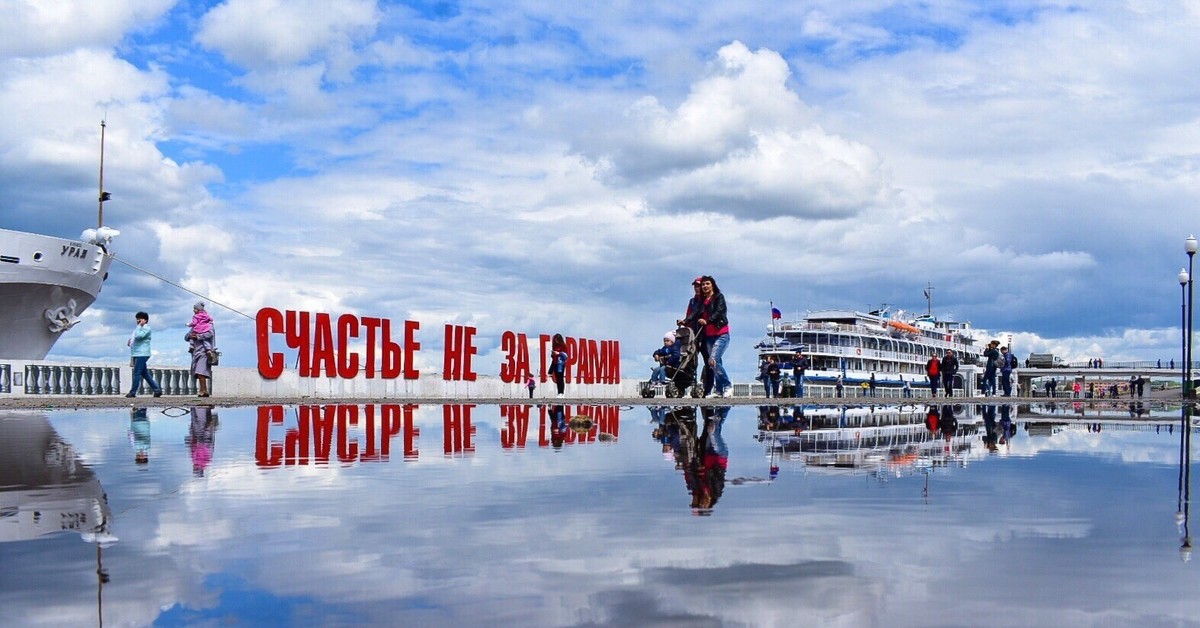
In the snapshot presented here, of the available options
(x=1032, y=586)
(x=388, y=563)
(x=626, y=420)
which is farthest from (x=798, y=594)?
(x=626, y=420)

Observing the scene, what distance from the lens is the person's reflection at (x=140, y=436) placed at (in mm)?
8469

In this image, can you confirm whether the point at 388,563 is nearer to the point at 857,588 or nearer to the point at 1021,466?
the point at 857,588

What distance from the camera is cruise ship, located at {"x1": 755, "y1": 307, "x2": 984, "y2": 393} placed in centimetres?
7931

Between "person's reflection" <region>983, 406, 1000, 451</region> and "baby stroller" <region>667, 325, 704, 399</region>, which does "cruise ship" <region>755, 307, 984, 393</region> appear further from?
"person's reflection" <region>983, 406, 1000, 451</region>

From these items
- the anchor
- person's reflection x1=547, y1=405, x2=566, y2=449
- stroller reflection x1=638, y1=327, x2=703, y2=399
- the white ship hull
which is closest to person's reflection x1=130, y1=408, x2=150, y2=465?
person's reflection x1=547, y1=405, x2=566, y2=449

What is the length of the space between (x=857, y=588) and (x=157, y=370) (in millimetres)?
29449

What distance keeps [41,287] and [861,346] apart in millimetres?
61494

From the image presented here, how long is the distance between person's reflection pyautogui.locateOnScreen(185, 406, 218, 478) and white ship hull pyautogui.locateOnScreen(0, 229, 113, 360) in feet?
74.5

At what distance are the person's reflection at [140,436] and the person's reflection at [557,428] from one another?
3.69 meters

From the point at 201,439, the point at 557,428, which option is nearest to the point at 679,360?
the point at 557,428

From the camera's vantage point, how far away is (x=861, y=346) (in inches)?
3285

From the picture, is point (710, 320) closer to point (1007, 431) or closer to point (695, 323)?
point (695, 323)

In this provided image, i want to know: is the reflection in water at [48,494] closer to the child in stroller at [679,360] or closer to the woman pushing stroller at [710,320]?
the woman pushing stroller at [710,320]

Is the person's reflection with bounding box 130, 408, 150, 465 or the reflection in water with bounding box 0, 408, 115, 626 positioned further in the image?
the person's reflection with bounding box 130, 408, 150, 465
